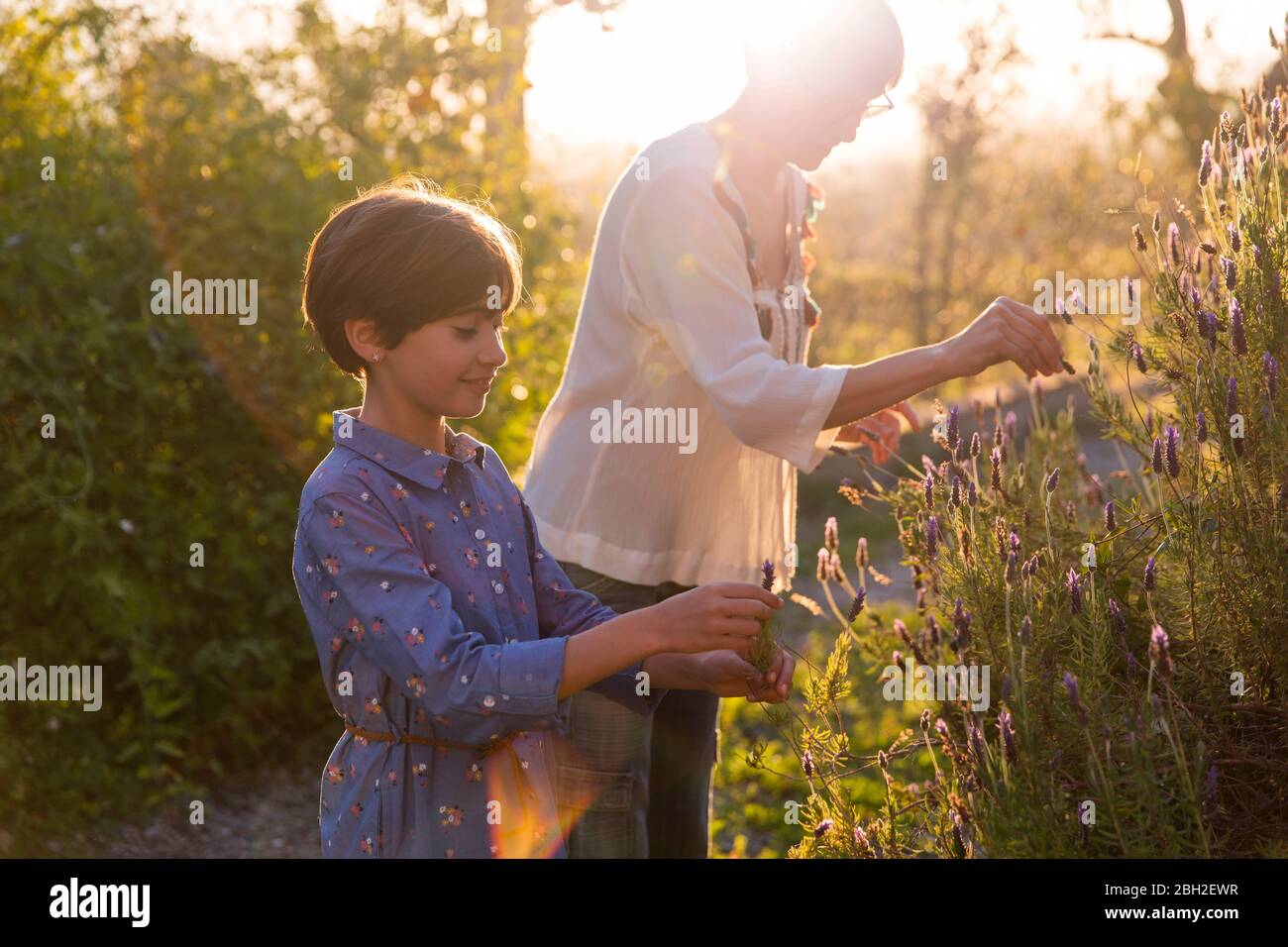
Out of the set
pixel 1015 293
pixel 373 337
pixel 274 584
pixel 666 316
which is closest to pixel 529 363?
pixel 274 584

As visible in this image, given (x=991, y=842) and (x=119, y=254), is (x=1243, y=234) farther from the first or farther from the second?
(x=119, y=254)

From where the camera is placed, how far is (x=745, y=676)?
2.17 meters

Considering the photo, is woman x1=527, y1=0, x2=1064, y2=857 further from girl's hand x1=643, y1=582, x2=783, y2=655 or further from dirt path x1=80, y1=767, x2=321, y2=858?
dirt path x1=80, y1=767, x2=321, y2=858

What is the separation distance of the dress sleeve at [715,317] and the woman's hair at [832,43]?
298 mm

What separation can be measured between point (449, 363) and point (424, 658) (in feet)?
1.76

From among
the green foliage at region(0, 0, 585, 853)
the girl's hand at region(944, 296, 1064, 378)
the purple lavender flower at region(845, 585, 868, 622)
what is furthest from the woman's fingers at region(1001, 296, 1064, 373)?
the green foliage at region(0, 0, 585, 853)

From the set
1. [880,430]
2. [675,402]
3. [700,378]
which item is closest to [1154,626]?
[700,378]

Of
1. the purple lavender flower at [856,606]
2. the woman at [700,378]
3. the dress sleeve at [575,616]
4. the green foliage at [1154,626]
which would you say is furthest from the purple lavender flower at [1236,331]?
the dress sleeve at [575,616]

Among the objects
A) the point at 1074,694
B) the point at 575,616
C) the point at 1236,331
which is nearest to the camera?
the point at 1074,694

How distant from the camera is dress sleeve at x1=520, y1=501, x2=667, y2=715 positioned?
7.94ft

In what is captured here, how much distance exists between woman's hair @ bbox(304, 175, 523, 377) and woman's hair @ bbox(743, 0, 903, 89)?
83cm

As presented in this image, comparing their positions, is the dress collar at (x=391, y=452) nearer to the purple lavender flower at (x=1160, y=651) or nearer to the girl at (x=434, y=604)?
the girl at (x=434, y=604)

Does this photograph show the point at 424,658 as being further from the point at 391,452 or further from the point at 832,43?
the point at 832,43

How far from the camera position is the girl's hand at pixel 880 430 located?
3.17 m
